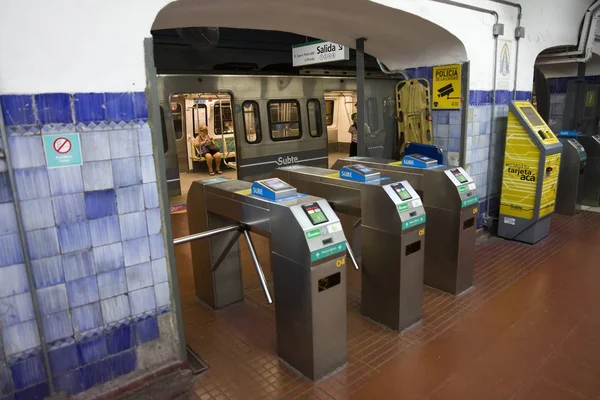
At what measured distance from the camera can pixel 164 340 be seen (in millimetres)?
2863

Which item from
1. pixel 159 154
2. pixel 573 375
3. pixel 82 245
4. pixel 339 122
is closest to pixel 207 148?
pixel 339 122

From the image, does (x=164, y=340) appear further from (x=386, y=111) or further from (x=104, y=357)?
(x=386, y=111)

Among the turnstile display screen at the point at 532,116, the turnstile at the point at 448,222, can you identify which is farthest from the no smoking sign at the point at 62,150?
the turnstile display screen at the point at 532,116

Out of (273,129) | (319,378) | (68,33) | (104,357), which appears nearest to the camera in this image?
(68,33)

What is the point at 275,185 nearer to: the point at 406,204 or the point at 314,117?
the point at 406,204

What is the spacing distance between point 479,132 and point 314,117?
4155mm

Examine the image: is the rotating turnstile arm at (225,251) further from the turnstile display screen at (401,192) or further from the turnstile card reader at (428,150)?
the turnstile card reader at (428,150)

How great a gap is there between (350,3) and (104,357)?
3280 mm

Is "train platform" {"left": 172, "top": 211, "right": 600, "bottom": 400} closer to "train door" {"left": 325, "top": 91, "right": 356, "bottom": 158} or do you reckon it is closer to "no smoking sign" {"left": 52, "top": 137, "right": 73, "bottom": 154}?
"no smoking sign" {"left": 52, "top": 137, "right": 73, "bottom": 154}

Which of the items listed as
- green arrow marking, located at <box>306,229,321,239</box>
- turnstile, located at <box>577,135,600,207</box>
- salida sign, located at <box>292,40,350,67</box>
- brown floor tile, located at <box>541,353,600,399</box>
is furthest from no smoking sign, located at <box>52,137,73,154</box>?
turnstile, located at <box>577,135,600,207</box>

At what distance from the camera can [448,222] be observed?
3.90 meters

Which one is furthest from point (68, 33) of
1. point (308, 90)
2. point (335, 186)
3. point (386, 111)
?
point (386, 111)

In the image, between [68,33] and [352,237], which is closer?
[68,33]

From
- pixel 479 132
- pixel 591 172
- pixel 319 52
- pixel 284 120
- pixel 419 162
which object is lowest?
pixel 591 172
